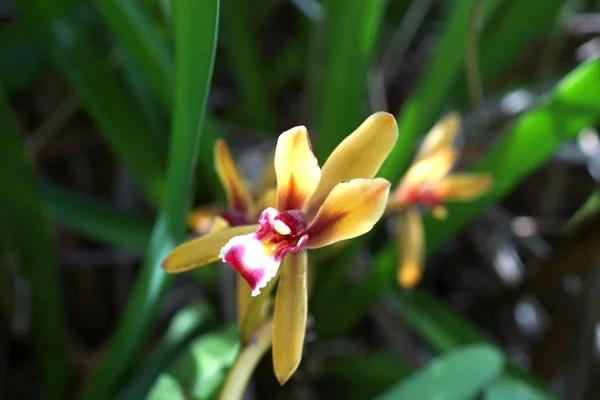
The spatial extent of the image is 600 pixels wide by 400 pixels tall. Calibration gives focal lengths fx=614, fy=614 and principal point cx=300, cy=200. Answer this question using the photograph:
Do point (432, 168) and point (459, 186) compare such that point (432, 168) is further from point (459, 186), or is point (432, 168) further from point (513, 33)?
point (513, 33)

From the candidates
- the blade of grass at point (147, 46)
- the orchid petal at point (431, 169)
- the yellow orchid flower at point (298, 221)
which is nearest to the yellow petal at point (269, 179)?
the blade of grass at point (147, 46)

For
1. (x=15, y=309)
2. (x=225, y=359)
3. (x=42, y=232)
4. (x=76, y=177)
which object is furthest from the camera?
(x=76, y=177)

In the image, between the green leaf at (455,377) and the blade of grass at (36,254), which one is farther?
the blade of grass at (36,254)

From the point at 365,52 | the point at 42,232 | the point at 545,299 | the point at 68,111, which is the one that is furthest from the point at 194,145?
the point at 545,299

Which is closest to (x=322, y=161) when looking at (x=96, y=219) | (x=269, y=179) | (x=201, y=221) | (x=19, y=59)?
(x=269, y=179)

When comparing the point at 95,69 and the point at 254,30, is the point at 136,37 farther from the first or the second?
the point at 254,30

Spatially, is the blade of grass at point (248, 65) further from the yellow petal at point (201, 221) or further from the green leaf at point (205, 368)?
the green leaf at point (205, 368)
